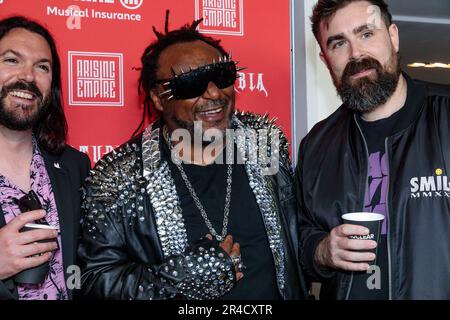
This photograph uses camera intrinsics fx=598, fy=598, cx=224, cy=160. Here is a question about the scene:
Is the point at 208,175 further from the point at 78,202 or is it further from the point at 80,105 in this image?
the point at 80,105

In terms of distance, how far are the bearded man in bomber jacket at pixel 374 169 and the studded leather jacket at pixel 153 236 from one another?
12 centimetres

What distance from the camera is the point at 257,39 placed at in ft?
10.9

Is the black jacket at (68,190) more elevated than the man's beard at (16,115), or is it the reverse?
the man's beard at (16,115)

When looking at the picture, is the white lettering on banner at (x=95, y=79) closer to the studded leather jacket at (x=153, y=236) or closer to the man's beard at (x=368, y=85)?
the studded leather jacket at (x=153, y=236)

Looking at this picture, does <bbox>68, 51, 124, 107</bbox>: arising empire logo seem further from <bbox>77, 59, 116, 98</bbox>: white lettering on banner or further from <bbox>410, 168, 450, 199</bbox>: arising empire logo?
<bbox>410, 168, 450, 199</bbox>: arising empire logo

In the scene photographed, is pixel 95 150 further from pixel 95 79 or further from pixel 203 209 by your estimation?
pixel 203 209

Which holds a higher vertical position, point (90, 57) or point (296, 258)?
point (90, 57)

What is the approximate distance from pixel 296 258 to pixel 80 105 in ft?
4.37

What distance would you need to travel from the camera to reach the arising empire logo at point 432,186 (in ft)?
7.23

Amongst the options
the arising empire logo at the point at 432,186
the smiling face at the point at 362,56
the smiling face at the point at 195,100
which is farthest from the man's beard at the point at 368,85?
the smiling face at the point at 195,100

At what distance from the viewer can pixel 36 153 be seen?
2559mm

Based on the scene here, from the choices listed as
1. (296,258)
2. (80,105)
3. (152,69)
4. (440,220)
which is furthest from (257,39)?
(440,220)

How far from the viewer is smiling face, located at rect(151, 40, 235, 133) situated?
8.22ft

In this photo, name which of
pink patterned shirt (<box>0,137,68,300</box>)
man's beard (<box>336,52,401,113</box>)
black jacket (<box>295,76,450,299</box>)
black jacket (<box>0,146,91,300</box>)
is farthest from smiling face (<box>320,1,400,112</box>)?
pink patterned shirt (<box>0,137,68,300</box>)
